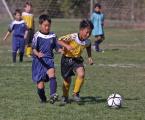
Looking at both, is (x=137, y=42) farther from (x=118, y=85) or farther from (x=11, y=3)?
(x=118, y=85)

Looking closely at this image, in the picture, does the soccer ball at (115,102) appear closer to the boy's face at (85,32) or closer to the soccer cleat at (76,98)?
the soccer cleat at (76,98)

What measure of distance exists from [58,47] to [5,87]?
2.57 metres

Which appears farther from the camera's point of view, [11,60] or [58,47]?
[11,60]

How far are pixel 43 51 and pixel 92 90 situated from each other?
7.49 ft

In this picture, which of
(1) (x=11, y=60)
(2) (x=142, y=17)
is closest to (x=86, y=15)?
(2) (x=142, y=17)

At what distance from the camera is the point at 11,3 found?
33.4 m

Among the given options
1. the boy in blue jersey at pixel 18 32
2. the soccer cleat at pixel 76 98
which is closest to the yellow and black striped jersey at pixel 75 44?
the soccer cleat at pixel 76 98

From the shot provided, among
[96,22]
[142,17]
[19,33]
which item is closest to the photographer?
[19,33]

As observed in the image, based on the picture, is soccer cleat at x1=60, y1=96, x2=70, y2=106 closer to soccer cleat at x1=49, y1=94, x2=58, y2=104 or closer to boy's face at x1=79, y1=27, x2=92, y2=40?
soccer cleat at x1=49, y1=94, x2=58, y2=104

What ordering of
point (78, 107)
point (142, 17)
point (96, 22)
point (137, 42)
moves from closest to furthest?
point (78, 107) → point (96, 22) → point (137, 42) → point (142, 17)

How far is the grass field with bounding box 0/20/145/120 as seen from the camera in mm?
9258

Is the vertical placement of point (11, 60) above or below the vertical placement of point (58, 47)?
below

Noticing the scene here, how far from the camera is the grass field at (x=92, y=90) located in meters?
9.26

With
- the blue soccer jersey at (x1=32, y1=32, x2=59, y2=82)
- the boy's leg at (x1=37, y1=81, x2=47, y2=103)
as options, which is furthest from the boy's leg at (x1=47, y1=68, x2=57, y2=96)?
the boy's leg at (x1=37, y1=81, x2=47, y2=103)
